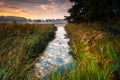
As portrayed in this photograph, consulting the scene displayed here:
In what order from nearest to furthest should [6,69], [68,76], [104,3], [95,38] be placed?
[68,76]
[6,69]
[95,38]
[104,3]

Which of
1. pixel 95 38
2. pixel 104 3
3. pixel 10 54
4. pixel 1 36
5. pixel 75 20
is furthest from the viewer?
pixel 75 20

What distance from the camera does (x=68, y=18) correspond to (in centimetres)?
4644

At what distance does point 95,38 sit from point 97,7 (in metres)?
25.1

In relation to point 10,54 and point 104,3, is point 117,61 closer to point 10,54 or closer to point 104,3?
point 10,54

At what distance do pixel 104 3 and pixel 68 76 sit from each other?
29.2m

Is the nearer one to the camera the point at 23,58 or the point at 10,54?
the point at 10,54

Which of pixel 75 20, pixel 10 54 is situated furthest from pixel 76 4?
pixel 10 54

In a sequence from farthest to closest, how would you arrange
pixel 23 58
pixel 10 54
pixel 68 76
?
pixel 23 58
pixel 10 54
pixel 68 76

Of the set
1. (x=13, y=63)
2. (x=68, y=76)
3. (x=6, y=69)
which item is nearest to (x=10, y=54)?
(x=13, y=63)

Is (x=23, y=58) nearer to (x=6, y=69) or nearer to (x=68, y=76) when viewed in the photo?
(x=6, y=69)

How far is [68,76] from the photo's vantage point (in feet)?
22.1

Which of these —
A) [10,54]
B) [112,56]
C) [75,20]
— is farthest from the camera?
[75,20]

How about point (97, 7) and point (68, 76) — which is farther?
point (97, 7)

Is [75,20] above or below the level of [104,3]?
below
